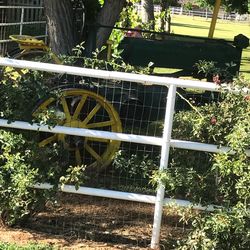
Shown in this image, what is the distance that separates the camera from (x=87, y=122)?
16.2 ft

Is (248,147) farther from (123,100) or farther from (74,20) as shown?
(74,20)

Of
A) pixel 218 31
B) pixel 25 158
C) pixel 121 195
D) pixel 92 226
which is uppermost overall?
pixel 25 158

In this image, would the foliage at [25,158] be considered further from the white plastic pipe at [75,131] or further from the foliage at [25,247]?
the foliage at [25,247]

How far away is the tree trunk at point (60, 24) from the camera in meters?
6.66

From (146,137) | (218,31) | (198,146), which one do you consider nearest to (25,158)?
(146,137)

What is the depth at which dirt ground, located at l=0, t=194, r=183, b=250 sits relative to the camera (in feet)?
14.3

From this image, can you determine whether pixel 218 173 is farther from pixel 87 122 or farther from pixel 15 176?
pixel 15 176

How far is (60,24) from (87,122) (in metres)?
2.22

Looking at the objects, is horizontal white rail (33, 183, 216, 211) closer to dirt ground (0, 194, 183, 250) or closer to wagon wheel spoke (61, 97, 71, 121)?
dirt ground (0, 194, 183, 250)

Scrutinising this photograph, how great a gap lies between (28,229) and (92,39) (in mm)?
3590

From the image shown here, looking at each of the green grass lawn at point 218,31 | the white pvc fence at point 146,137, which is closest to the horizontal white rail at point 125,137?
the white pvc fence at point 146,137

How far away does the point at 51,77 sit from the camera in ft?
14.9

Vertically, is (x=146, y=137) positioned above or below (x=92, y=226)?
above

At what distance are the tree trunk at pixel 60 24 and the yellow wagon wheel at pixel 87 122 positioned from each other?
6.77 ft
